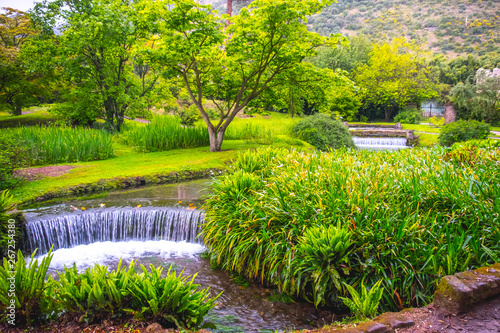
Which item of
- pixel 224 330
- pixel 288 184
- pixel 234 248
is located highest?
pixel 288 184

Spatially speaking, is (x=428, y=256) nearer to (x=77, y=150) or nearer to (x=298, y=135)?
(x=77, y=150)

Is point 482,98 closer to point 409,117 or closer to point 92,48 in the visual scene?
A: point 409,117

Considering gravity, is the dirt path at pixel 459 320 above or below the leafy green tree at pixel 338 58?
below

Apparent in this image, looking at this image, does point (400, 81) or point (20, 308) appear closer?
point (20, 308)

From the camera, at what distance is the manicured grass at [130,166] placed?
712 cm

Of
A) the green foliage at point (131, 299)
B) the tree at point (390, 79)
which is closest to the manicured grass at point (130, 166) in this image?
the green foliage at point (131, 299)

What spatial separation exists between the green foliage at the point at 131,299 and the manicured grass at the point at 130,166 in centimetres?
506

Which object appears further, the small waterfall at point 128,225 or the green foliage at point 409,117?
the green foliage at point 409,117

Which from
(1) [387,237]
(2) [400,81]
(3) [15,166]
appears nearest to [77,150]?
(3) [15,166]

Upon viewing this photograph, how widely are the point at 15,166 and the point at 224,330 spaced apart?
6851mm

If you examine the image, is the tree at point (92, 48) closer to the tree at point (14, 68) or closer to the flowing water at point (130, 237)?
the tree at point (14, 68)

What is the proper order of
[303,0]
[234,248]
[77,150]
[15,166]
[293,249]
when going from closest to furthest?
[293,249]
[234,248]
[15,166]
[303,0]
[77,150]

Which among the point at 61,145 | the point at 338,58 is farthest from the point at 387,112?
the point at 61,145

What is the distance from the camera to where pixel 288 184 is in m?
4.87
